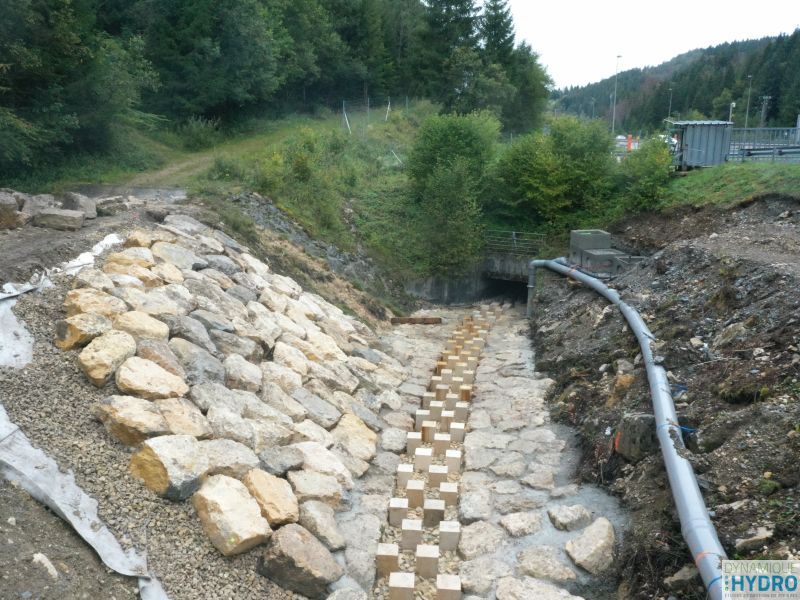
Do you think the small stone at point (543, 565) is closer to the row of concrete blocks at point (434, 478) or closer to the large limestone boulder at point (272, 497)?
the row of concrete blocks at point (434, 478)

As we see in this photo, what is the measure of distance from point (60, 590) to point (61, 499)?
0.90m

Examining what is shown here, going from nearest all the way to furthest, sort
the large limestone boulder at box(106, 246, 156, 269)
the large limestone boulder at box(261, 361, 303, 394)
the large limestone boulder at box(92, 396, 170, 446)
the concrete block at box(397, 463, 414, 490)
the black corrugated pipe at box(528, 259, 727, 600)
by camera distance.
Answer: the black corrugated pipe at box(528, 259, 727, 600), the large limestone boulder at box(92, 396, 170, 446), the concrete block at box(397, 463, 414, 490), the large limestone boulder at box(261, 361, 303, 394), the large limestone boulder at box(106, 246, 156, 269)

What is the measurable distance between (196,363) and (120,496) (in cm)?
216

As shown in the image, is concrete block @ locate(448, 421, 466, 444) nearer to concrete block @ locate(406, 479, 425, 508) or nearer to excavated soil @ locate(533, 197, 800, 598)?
excavated soil @ locate(533, 197, 800, 598)

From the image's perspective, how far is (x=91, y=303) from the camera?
7.50 metres

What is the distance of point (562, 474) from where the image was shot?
8234mm

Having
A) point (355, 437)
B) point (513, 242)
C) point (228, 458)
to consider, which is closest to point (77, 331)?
point (228, 458)

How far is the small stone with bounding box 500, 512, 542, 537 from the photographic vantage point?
7098 millimetres

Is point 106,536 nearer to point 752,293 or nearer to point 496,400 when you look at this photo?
point 496,400

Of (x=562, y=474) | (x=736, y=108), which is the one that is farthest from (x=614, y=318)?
(x=736, y=108)

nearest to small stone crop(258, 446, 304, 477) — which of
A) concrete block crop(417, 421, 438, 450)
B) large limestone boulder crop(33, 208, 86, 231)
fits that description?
concrete block crop(417, 421, 438, 450)

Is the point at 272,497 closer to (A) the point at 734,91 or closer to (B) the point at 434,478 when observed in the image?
(B) the point at 434,478

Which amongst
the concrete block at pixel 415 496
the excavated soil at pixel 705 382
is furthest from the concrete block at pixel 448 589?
the concrete block at pixel 415 496

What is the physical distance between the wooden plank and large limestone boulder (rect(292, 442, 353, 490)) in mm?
8646
